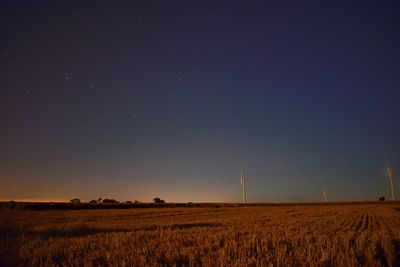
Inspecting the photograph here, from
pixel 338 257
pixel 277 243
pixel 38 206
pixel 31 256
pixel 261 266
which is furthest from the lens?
pixel 38 206

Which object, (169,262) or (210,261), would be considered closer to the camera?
(210,261)

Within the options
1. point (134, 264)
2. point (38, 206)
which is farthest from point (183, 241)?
point (38, 206)

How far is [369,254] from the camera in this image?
7297 millimetres

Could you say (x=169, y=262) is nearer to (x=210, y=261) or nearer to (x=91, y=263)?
(x=210, y=261)

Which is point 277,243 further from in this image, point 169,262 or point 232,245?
point 169,262

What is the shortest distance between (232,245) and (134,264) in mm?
2857

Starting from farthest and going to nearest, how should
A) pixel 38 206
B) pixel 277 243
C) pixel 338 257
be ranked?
pixel 38 206, pixel 277 243, pixel 338 257

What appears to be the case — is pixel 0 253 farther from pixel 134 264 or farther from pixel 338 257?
pixel 338 257

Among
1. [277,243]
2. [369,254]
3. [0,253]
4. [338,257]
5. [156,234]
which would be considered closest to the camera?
[338,257]

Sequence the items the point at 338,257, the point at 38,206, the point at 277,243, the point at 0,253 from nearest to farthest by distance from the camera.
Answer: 1. the point at 338,257
2. the point at 277,243
3. the point at 0,253
4. the point at 38,206

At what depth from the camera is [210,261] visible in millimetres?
6824

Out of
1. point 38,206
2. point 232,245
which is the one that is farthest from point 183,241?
point 38,206

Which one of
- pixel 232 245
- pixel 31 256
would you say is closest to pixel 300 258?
pixel 232 245

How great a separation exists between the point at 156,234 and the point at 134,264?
609 cm
